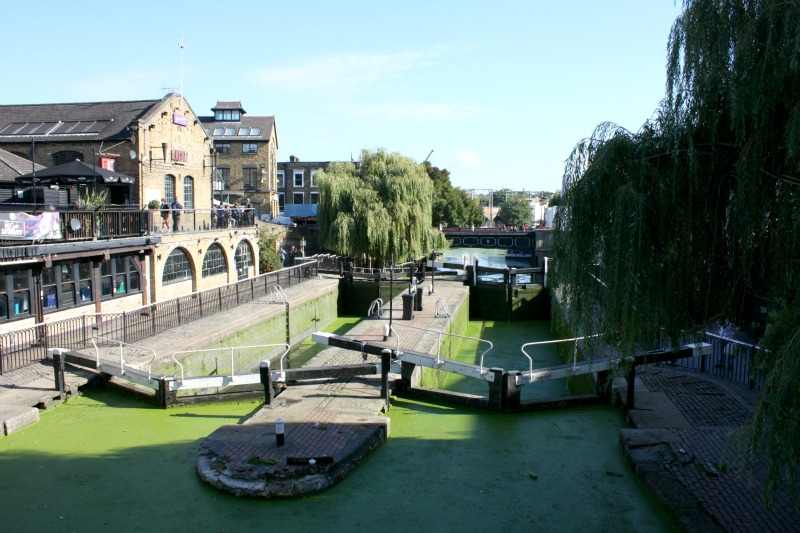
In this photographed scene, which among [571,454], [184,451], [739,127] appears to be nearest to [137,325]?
[184,451]

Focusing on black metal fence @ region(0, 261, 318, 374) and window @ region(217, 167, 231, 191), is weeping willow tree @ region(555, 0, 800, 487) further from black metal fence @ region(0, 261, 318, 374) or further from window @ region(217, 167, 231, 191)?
window @ region(217, 167, 231, 191)

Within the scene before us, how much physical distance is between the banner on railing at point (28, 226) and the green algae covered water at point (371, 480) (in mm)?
5066

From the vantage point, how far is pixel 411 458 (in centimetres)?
974

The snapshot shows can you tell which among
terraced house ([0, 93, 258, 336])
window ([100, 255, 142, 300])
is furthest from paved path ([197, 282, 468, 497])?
window ([100, 255, 142, 300])

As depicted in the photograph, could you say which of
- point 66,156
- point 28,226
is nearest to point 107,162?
point 66,156

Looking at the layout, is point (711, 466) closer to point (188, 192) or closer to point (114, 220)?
point (114, 220)

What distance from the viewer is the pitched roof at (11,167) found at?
64.5 ft

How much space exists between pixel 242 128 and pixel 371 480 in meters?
47.8

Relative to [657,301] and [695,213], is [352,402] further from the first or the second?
[695,213]

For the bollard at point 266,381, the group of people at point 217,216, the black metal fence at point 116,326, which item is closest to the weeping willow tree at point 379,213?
the group of people at point 217,216

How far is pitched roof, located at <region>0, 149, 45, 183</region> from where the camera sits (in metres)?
19.7

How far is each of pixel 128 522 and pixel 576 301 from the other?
598 cm

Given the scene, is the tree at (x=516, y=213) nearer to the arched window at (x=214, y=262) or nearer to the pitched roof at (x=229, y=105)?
the pitched roof at (x=229, y=105)

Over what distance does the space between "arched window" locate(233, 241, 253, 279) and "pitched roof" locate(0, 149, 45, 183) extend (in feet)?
31.2
